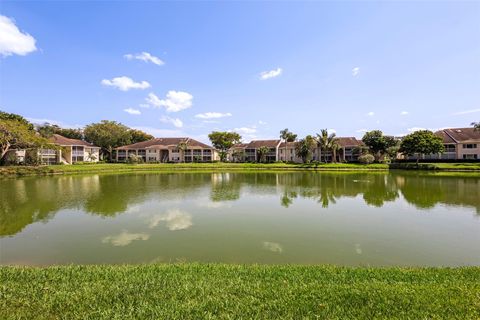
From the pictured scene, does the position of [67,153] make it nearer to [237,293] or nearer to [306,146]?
[306,146]

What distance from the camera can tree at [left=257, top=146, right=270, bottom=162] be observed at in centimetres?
7431

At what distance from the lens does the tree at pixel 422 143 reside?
50.6 metres

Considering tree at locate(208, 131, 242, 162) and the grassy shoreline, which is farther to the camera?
tree at locate(208, 131, 242, 162)

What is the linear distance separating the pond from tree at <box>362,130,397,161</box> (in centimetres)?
4234

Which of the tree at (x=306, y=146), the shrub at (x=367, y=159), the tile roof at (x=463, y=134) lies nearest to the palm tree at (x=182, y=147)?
the tree at (x=306, y=146)

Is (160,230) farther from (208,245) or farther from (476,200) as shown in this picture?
(476,200)

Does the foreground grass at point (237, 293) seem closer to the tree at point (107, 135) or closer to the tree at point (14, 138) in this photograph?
the tree at point (14, 138)

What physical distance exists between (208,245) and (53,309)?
19.3ft

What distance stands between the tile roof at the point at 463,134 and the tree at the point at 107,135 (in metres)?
84.7

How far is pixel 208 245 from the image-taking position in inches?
411

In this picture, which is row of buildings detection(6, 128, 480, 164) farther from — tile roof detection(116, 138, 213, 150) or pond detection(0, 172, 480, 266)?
pond detection(0, 172, 480, 266)

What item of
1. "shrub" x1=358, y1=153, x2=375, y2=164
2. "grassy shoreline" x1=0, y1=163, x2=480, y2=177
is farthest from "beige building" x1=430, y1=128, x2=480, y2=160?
"shrub" x1=358, y1=153, x2=375, y2=164

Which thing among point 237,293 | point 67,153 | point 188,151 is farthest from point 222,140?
point 237,293

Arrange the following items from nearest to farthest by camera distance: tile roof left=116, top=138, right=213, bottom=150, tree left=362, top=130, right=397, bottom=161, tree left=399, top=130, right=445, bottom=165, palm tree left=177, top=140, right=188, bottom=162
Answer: tree left=399, top=130, right=445, bottom=165 → tree left=362, top=130, right=397, bottom=161 → palm tree left=177, top=140, right=188, bottom=162 → tile roof left=116, top=138, right=213, bottom=150
